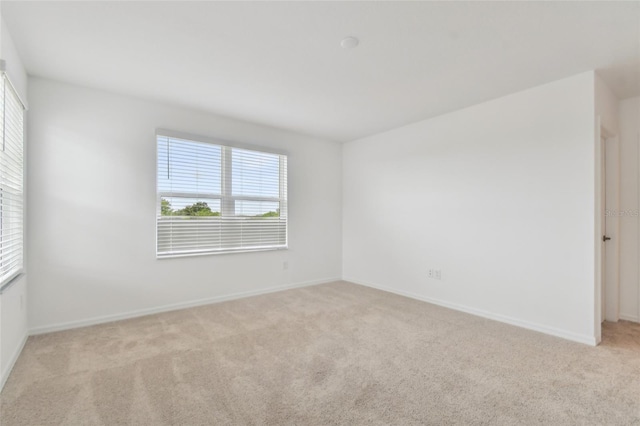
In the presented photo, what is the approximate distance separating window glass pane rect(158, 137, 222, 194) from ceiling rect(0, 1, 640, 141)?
550 mm

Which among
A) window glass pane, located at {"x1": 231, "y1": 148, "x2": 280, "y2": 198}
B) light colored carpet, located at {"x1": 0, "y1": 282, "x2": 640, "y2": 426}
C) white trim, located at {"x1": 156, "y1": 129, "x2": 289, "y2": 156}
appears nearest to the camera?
light colored carpet, located at {"x1": 0, "y1": 282, "x2": 640, "y2": 426}

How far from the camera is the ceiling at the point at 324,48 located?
1.96 metres

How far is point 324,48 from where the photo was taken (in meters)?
2.39

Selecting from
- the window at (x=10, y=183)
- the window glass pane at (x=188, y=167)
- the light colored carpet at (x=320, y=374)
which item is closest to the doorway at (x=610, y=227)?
the light colored carpet at (x=320, y=374)

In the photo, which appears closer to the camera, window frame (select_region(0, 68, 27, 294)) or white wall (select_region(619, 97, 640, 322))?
window frame (select_region(0, 68, 27, 294))

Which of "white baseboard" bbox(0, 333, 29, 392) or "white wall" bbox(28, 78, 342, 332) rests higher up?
"white wall" bbox(28, 78, 342, 332)

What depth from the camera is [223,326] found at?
3.09 meters

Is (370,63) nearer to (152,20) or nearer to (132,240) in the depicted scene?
(152,20)

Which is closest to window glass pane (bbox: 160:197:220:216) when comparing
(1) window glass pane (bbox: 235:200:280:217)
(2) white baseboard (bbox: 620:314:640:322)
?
(1) window glass pane (bbox: 235:200:280:217)

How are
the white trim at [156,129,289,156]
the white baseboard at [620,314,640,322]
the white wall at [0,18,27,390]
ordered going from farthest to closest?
the white trim at [156,129,289,156]
the white baseboard at [620,314,640,322]
the white wall at [0,18,27,390]

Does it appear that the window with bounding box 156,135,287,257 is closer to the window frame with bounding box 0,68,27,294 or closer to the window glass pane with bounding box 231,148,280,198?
the window glass pane with bounding box 231,148,280,198

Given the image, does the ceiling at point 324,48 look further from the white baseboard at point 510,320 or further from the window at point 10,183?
the white baseboard at point 510,320

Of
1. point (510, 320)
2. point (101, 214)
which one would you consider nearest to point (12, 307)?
point (101, 214)

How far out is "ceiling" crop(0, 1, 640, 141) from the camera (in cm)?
196
